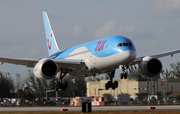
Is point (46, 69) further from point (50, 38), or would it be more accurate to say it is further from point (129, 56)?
point (50, 38)

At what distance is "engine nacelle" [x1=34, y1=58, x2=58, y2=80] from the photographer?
38250 millimetres

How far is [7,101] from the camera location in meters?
91.9

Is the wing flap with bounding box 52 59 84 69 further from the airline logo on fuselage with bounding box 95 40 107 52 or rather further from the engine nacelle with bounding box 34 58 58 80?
the airline logo on fuselage with bounding box 95 40 107 52

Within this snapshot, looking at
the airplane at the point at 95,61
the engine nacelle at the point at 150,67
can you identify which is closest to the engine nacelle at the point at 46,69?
the airplane at the point at 95,61

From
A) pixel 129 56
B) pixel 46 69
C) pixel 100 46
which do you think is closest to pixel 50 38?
pixel 46 69

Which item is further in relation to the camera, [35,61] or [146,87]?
[146,87]

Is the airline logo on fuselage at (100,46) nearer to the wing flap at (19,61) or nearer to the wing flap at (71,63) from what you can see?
the wing flap at (71,63)

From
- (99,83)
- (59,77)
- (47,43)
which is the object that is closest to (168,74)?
(99,83)

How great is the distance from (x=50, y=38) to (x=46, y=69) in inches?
751

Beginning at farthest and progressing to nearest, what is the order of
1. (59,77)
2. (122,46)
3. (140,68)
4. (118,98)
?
(118,98)
(59,77)
(140,68)
(122,46)

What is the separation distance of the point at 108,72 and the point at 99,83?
73.4 m

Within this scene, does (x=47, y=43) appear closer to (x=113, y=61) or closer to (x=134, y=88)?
(x=113, y=61)

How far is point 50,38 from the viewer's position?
189 ft

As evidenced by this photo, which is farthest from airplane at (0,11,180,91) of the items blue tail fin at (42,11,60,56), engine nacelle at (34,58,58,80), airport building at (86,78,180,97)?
airport building at (86,78,180,97)
